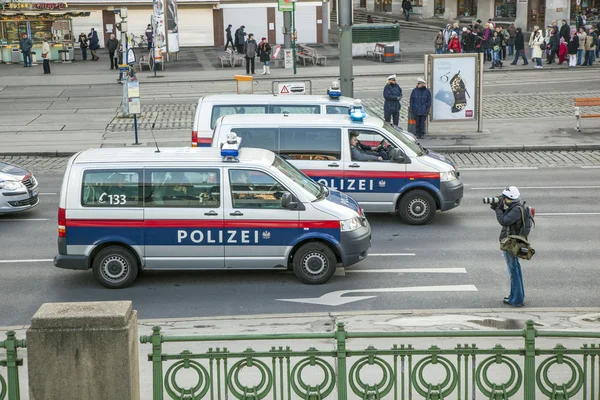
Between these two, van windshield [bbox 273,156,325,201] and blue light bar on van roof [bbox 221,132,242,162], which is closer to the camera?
blue light bar on van roof [bbox 221,132,242,162]

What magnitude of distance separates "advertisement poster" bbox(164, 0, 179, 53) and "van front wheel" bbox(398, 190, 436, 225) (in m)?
32.5

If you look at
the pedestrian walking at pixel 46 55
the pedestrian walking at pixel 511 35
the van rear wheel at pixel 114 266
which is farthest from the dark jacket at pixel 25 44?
the van rear wheel at pixel 114 266

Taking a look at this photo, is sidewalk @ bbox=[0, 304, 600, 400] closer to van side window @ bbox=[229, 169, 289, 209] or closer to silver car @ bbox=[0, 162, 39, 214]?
van side window @ bbox=[229, 169, 289, 209]

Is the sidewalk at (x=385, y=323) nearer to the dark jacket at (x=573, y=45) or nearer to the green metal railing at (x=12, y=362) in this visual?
the green metal railing at (x=12, y=362)

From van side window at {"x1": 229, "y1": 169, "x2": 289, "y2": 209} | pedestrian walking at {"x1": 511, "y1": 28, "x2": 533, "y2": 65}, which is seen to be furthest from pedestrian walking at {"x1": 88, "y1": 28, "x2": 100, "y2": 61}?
van side window at {"x1": 229, "y1": 169, "x2": 289, "y2": 209}

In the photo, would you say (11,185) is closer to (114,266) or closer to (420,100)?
(114,266)

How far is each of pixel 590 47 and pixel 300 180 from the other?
30608mm

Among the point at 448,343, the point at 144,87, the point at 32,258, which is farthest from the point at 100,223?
the point at 144,87

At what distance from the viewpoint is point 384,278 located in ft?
45.0

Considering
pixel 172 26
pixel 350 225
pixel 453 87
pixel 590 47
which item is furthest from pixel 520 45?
pixel 350 225

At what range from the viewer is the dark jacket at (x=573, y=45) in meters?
40.8

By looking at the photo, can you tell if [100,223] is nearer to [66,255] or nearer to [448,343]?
[66,255]

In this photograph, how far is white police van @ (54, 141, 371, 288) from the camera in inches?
519

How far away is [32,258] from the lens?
1500 cm
